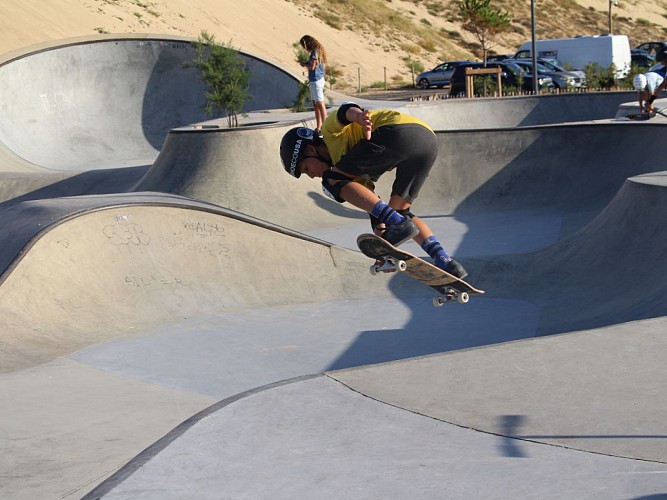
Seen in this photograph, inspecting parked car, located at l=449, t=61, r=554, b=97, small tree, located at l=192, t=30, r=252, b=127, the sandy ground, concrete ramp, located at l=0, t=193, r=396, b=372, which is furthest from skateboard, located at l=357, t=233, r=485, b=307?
the sandy ground

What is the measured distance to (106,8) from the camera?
4025 centimetres

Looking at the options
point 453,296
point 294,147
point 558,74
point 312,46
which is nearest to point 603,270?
point 453,296

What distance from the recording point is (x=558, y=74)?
32.8 m

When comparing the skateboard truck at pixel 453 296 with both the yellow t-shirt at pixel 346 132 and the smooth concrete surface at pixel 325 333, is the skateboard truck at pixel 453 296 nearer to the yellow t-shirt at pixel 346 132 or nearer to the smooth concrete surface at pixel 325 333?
the smooth concrete surface at pixel 325 333

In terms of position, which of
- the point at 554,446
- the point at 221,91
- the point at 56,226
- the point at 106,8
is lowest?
the point at 554,446

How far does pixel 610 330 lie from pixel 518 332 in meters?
3.31

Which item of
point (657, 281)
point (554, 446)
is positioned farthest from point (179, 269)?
point (554, 446)

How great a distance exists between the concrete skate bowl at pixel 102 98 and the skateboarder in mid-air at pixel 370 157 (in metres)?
16.2

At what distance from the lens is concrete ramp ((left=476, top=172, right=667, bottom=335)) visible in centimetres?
961

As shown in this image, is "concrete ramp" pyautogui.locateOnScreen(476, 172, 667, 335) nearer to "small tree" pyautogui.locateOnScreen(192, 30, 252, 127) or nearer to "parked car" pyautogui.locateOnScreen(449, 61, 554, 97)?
"small tree" pyautogui.locateOnScreen(192, 30, 252, 127)

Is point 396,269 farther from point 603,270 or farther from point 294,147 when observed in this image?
point 603,270

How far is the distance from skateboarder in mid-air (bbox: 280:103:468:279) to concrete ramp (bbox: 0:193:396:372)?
3759 mm

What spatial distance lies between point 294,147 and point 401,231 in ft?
3.23

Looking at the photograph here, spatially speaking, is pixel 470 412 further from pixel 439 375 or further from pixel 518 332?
pixel 518 332
